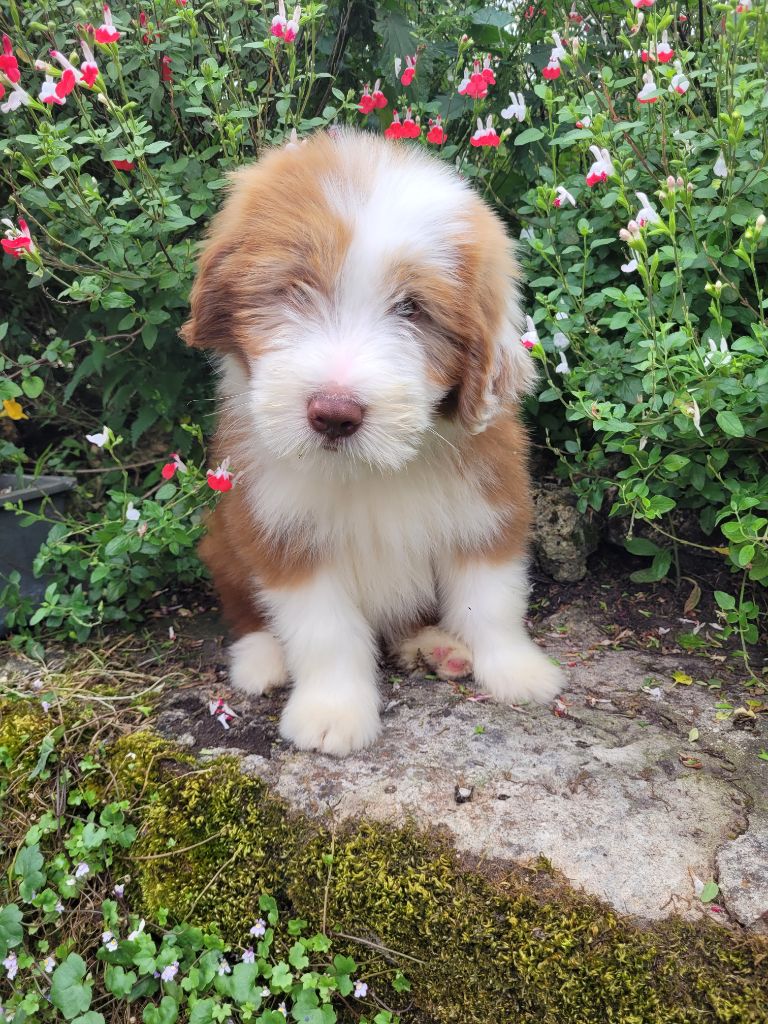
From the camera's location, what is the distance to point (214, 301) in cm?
245

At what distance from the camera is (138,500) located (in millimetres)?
3254

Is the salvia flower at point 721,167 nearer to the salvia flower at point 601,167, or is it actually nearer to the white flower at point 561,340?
the salvia flower at point 601,167

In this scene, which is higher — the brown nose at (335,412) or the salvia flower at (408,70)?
the salvia flower at (408,70)

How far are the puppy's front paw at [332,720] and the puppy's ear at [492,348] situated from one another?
102cm

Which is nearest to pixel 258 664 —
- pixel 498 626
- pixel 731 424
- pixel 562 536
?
pixel 498 626

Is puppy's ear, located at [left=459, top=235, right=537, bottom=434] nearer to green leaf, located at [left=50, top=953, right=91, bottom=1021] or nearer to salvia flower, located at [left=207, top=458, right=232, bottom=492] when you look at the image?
salvia flower, located at [left=207, top=458, right=232, bottom=492]

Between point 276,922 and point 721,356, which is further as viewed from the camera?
point 721,356

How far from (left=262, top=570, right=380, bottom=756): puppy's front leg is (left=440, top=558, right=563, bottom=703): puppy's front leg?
41 centimetres

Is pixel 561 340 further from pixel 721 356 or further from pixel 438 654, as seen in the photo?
pixel 438 654

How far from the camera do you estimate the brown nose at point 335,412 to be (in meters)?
2.03

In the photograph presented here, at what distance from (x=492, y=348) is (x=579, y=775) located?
1.35m

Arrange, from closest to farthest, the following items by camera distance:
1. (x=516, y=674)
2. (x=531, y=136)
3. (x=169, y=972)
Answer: (x=169, y=972) < (x=516, y=674) < (x=531, y=136)

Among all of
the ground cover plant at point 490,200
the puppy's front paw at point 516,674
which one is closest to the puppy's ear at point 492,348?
the ground cover plant at point 490,200

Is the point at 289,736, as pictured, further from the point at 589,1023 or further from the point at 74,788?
the point at 589,1023
